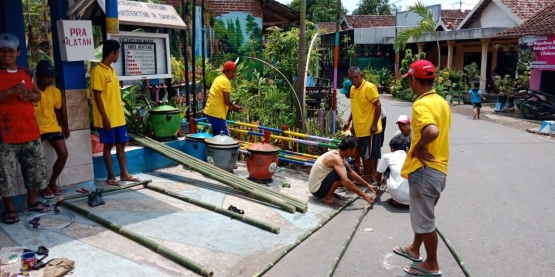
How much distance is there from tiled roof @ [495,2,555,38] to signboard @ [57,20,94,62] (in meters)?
15.5

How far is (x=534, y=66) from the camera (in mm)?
17000

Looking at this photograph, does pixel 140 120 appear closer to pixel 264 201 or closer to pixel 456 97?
pixel 264 201

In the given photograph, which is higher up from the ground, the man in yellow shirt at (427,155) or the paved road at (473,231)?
the man in yellow shirt at (427,155)

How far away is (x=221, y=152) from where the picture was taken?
23.0 feet

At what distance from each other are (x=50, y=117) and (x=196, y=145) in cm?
263

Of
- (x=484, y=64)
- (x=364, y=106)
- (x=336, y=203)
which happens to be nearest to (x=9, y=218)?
(x=336, y=203)

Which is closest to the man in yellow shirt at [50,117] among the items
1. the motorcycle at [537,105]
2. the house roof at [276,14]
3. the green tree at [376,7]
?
the house roof at [276,14]

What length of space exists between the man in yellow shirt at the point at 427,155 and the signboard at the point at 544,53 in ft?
48.0

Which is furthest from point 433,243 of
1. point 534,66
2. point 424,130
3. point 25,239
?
point 534,66

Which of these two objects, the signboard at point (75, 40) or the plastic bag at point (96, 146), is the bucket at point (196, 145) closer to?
the plastic bag at point (96, 146)

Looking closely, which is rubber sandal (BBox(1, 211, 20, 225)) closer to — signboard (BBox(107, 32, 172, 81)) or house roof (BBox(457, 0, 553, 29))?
signboard (BBox(107, 32, 172, 81))

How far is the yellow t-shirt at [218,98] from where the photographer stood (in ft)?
24.4

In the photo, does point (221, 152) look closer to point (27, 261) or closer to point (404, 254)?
point (404, 254)

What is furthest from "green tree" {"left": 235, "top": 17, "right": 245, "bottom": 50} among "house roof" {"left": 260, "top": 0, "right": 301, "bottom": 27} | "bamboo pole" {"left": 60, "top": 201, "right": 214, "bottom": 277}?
"bamboo pole" {"left": 60, "top": 201, "right": 214, "bottom": 277}
